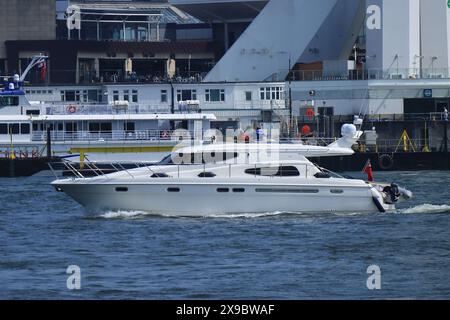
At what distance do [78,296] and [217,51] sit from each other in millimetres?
77221

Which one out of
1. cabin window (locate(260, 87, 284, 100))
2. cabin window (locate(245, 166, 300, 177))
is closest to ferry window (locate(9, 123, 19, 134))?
cabin window (locate(260, 87, 284, 100))

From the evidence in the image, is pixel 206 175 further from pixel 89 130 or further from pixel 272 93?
pixel 272 93

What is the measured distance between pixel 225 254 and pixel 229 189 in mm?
7695

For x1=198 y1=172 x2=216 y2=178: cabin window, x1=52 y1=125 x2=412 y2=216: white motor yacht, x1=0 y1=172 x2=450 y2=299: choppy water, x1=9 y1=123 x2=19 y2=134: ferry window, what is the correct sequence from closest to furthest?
1. x1=0 y1=172 x2=450 y2=299: choppy water
2. x1=52 y1=125 x2=412 y2=216: white motor yacht
3. x1=198 y1=172 x2=216 y2=178: cabin window
4. x1=9 y1=123 x2=19 y2=134: ferry window

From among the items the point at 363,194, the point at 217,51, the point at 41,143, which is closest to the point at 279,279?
the point at 363,194

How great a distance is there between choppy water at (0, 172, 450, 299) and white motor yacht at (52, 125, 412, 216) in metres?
0.41

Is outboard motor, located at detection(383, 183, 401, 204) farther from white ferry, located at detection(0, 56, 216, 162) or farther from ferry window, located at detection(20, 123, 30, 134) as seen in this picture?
ferry window, located at detection(20, 123, 30, 134)

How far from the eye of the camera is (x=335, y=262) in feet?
126

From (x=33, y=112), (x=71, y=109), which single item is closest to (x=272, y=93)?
(x=71, y=109)

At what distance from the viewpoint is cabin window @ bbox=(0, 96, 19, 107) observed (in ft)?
259

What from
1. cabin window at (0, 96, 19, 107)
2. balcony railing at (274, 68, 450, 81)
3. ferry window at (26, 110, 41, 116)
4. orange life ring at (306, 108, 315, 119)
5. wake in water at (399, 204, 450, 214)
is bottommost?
wake in water at (399, 204, 450, 214)

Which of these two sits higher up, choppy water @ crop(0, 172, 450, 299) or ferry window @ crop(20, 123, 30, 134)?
ferry window @ crop(20, 123, 30, 134)

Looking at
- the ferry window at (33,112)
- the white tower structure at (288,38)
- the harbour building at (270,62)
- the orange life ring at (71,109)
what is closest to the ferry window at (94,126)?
the orange life ring at (71,109)

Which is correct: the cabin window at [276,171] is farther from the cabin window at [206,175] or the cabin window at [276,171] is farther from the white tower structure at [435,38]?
the white tower structure at [435,38]
